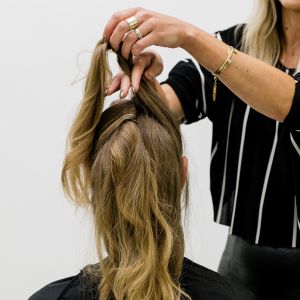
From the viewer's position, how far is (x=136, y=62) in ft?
3.86

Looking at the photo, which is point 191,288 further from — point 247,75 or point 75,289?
point 247,75

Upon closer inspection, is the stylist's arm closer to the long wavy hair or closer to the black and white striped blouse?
the long wavy hair

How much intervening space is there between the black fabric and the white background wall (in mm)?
492

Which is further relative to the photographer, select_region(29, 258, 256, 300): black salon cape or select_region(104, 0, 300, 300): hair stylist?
select_region(104, 0, 300, 300): hair stylist

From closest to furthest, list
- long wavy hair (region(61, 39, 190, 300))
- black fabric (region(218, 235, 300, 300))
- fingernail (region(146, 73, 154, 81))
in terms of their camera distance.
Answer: long wavy hair (region(61, 39, 190, 300)), fingernail (region(146, 73, 154, 81)), black fabric (region(218, 235, 300, 300))

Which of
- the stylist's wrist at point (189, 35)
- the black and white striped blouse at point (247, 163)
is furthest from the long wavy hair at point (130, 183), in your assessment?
the black and white striped blouse at point (247, 163)

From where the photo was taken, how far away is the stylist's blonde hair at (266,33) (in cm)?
146

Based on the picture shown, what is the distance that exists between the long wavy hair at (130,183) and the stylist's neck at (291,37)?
0.43m

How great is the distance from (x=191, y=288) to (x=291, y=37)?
67 centimetres

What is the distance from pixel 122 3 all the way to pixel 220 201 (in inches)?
31.3

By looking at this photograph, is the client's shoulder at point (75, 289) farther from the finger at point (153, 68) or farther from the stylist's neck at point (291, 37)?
the stylist's neck at point (291, 37)

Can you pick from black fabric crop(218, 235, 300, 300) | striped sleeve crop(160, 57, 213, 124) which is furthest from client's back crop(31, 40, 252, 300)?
striped sleeve crop(160, 57, 213, 124)

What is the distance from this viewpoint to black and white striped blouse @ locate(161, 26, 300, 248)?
140cm

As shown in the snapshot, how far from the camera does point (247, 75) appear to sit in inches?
44.9
